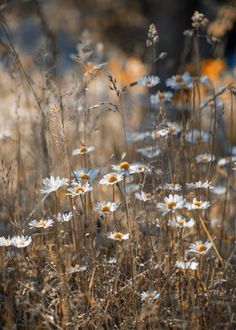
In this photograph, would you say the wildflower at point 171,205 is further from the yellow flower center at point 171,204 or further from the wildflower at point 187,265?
the wildflower at point 187,265

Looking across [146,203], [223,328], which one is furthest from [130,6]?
[223,328]

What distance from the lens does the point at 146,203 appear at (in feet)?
8.19

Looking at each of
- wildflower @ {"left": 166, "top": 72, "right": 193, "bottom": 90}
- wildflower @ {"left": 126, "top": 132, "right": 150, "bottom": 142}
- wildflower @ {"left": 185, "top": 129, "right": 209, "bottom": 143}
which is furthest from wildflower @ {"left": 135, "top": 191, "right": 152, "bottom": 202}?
wildflower @ {"left": 166, "top": 72, "right": 193, "bottom": 90}

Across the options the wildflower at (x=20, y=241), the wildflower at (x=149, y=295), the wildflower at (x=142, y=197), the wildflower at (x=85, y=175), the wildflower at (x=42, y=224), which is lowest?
the wildflower at (x=149, y=295)

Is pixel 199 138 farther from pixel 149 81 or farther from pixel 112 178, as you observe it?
pixel 112 178

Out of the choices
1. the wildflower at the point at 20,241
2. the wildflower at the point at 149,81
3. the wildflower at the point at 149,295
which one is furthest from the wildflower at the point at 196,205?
the wildflower at the point at 149,81

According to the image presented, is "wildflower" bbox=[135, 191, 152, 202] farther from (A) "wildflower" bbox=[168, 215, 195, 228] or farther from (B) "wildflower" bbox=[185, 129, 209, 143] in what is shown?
(B) "wildflower" bbox=[185, 129, 209, 143]

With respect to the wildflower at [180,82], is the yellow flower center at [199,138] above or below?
below

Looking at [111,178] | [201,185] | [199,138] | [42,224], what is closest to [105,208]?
[111,178]

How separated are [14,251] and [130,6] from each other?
524 centimetres

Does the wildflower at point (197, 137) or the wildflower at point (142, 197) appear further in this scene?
the wildflower at point (197, 137)

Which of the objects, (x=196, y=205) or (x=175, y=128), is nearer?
(x=196, y=205)

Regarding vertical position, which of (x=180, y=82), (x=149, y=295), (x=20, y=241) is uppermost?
(x=180, y=82)

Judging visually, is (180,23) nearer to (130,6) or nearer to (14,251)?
(130,6)
